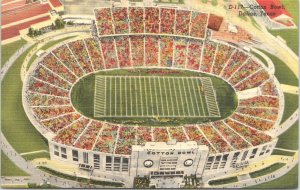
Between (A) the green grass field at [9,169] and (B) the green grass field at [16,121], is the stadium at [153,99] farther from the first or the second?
(A) the green grass field at [9,169]

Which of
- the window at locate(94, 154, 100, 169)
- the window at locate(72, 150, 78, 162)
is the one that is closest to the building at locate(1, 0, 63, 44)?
the window at locate(72, 150, 78, 162)

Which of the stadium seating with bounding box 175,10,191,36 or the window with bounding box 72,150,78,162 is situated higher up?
the stadium seating with bounding box 175,10,191,36

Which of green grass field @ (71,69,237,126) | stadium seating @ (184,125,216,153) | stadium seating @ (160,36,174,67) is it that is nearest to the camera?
stadium seating @ (184,125,216,153)

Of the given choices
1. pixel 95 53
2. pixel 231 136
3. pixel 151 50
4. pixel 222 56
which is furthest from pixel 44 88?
pixel 222 56

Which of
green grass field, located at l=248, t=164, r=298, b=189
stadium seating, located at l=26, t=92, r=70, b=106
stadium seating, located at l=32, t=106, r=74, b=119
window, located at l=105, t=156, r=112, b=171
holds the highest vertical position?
stadium seating, located at l=26, t=92, r=70, b=106

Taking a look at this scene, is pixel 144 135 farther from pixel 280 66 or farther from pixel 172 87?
pixel 280 66

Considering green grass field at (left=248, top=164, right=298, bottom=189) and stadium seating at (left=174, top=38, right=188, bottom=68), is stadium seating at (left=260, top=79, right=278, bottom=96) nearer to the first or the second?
green grass field at (left=248, top=164, right=298, bottom=189)
